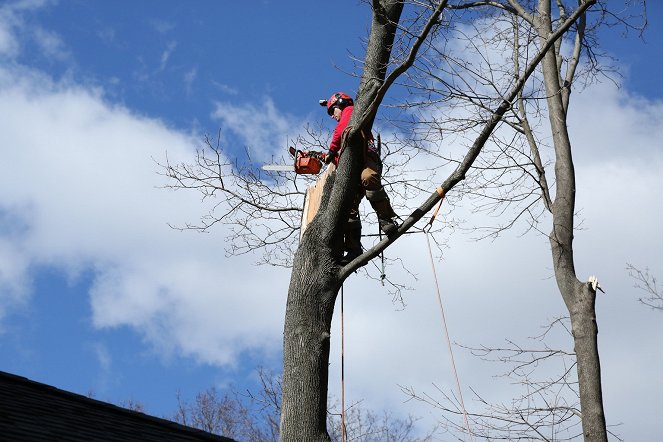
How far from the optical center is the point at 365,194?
240 inches

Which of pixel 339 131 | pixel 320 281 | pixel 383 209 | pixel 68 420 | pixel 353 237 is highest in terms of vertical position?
pixel 339 131

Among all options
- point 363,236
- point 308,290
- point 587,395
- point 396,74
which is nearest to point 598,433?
point 587,395

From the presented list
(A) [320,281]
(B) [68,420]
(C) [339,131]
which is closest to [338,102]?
(C) [339,131]

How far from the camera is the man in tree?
5977 millimetres

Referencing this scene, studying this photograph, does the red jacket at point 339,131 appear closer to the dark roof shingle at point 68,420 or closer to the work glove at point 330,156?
the work glove at point 330,156

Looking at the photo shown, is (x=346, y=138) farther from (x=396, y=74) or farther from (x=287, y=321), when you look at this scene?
(x=287, y=321)

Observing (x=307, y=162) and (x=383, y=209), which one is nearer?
(x=383, y=209)

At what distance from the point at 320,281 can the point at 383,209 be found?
0.82m

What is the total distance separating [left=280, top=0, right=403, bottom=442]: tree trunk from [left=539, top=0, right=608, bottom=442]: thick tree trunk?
160 centimetres

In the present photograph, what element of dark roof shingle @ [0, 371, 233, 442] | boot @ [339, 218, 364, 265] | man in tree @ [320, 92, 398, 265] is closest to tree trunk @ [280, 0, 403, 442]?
man in tree @ [320, 92, 398, 265]

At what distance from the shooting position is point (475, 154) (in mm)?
5656

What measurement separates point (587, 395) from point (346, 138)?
316 cm

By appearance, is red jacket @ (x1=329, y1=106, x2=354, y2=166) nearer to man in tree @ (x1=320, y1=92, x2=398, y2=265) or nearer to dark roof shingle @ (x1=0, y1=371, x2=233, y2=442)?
man in tree @ (x1=320, y1=92, x2=398, y2=265)

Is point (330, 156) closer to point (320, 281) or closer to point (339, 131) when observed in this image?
point (339, 131)
